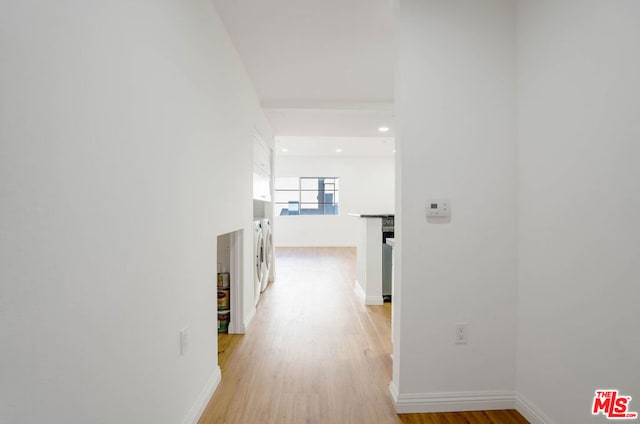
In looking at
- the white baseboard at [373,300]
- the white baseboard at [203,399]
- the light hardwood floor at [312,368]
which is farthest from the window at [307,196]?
the white baseboard at [203,399]

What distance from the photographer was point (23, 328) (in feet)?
2.22

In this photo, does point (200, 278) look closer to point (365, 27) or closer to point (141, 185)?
point (141, 185)

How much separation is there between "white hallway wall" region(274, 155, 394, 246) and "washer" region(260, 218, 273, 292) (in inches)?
176

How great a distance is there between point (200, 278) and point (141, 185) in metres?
0.79

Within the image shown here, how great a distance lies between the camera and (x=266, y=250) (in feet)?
14.0

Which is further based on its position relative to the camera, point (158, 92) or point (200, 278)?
point (200, 278)

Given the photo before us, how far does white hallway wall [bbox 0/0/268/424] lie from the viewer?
26.3 inches

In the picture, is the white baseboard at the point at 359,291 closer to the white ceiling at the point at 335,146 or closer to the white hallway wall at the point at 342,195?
the white ceiling at the point at 335,146

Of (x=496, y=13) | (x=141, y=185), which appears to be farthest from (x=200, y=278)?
(x=496, y=13)

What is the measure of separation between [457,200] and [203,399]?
1748mm

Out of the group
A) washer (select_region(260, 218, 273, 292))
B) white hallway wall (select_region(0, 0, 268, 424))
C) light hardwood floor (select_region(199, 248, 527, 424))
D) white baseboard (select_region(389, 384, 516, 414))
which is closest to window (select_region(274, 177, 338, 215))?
washer (select_region(260, 218, 273, 292))

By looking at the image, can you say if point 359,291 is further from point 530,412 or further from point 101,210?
point 101,210

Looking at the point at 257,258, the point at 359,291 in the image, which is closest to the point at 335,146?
the point at 359,291

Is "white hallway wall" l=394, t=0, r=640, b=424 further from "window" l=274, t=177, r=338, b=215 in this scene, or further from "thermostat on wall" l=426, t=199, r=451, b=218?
"window" l=274, t=177, r=338, b=215
